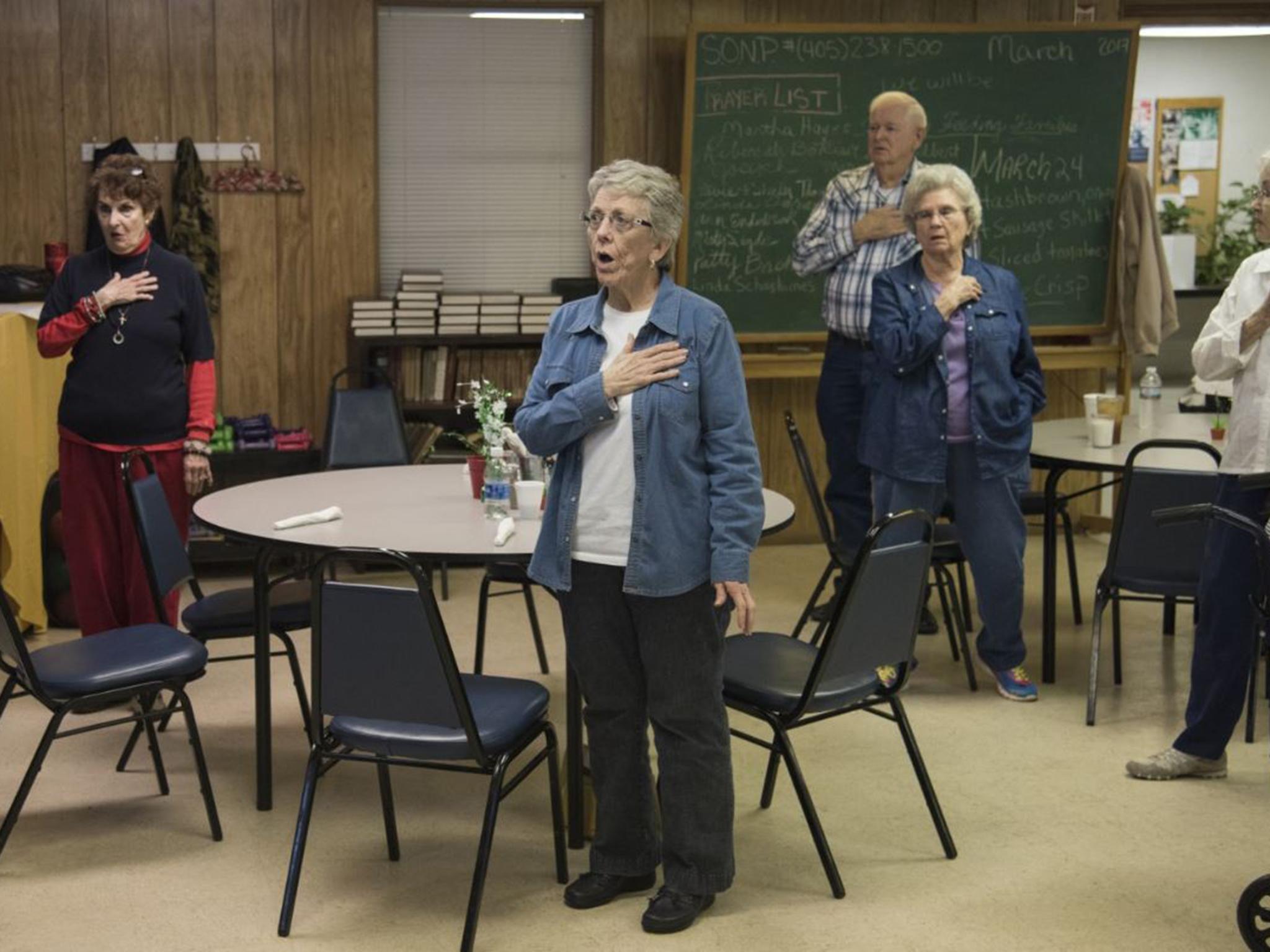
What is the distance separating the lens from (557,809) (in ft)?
11.3

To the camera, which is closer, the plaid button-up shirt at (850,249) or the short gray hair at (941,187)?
the short gray hair at (941,187)

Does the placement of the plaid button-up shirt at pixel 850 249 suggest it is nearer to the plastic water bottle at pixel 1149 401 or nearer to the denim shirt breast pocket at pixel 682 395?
the plastic water bottle at pixel 1149 401

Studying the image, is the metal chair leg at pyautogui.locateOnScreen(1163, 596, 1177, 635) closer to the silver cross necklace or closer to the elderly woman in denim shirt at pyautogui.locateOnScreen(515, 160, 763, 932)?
the elderly woman in denim shirt at pyautogui.locateOnScreen(515, 160, 763, 932)

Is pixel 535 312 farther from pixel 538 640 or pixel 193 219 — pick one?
pixel 538 640

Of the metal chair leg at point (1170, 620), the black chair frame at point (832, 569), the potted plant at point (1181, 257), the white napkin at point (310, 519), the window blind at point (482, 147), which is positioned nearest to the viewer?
the white napkin at point (310, 519)

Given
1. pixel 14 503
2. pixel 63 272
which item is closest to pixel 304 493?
pixel 63 272

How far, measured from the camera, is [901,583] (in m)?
3.37

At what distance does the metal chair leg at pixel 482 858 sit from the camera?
310 centimetres

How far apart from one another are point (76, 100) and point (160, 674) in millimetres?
3492

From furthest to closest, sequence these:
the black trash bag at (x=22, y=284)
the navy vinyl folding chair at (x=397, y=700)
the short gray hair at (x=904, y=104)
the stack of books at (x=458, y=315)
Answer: the stack of books at (x=458, y=315) → the black trash bag at (x=22, y=284) → the short gray hair at (x=904, y=104) → the navy vinyl folding chair at (x=397, y=700)

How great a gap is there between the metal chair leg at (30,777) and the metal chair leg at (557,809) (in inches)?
40.7

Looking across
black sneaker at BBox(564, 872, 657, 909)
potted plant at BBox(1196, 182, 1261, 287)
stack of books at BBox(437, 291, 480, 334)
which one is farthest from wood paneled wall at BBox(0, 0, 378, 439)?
potted plant at BBox(1196, 182, 1261, 287)

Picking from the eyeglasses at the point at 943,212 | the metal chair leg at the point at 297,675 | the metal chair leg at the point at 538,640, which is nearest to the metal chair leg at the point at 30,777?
the metal chair leg at the point at 297,675

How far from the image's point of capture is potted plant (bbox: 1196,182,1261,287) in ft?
31.5
